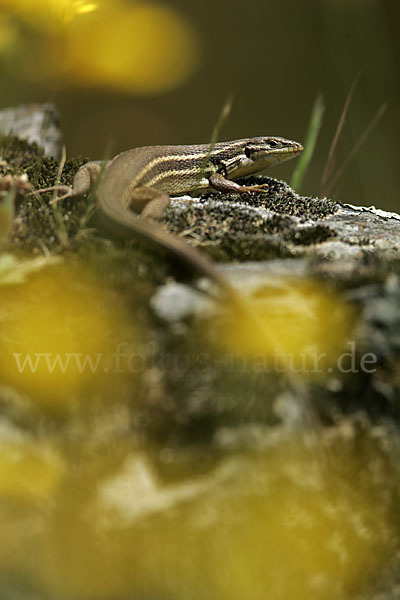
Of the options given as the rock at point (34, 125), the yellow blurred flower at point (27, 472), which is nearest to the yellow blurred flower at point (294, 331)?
the yellow blurred flower at point (27, 472)

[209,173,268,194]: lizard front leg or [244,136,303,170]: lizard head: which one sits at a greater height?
[244,136,303,170]: lizard head

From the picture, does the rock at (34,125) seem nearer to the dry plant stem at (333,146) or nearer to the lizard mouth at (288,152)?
the lizard mouth at (288,152)

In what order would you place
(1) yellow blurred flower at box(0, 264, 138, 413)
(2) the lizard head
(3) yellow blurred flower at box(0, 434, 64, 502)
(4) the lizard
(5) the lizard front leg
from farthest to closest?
1. (2) the lizard head
2. (5) the lizard front leg
3. (4) the lizard
4. (1) yellow blurred flower at box(0, 264, 138, 413)
5. (3) yellow blurred flower at box(0, 434, 64, 502)

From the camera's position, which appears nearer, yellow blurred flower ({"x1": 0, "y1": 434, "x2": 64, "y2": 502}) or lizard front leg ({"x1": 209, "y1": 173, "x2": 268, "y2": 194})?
yellow blurred flower ({"x1": 0, "y1": 434, "x2": 64, "y2": 502})

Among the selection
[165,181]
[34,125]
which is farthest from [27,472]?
[34,125]

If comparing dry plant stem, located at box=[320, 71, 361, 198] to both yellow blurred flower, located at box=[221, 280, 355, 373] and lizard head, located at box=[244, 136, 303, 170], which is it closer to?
lizard head, located at box=[244, 136, 303, 170]

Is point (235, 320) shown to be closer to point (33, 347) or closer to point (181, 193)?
point (33, 347)

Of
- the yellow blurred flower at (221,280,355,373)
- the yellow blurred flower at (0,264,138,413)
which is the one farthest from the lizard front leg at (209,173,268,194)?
the yellow blurred flower at (0,264,138,413)

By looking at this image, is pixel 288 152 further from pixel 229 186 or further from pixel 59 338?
pixel 59 338

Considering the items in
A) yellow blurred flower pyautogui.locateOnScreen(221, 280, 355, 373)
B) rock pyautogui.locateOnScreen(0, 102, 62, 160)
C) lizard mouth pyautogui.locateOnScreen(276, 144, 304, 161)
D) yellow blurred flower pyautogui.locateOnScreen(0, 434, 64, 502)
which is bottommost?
yellow blurred flower pyautogui.locateOnScreen(0, 434, 64, 502)
